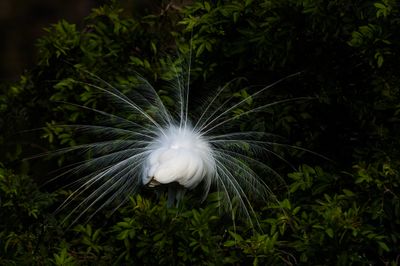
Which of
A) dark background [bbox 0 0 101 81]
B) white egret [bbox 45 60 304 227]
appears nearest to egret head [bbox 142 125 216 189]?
white egret [bbox 45 60 304 227]

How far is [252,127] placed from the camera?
3041 millimetres

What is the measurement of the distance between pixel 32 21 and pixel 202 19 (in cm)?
416

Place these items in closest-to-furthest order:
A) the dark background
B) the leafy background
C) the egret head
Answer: the leafy background
the egret head
the dark background

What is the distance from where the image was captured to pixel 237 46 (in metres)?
3.15

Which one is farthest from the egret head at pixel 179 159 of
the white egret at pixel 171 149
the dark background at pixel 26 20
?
the dark background at pixel 26 20

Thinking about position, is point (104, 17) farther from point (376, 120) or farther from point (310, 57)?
point (376, 120)

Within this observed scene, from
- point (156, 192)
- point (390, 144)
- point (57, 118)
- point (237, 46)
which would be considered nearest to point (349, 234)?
point (390, 144)

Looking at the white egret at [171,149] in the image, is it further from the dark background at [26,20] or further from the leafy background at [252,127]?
the dark background at [26,20]

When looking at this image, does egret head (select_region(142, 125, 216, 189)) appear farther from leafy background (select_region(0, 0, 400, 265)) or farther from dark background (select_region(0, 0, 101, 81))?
dark background (select_region(0, 0, 101, 81))

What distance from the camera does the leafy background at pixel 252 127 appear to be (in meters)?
2.62

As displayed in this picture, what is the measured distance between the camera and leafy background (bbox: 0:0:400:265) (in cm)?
262

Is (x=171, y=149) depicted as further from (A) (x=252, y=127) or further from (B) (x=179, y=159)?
(A) (x=252, y=127)

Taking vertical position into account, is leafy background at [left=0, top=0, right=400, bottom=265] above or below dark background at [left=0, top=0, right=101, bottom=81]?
below

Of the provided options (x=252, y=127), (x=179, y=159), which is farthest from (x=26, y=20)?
(x=179, y=159)
